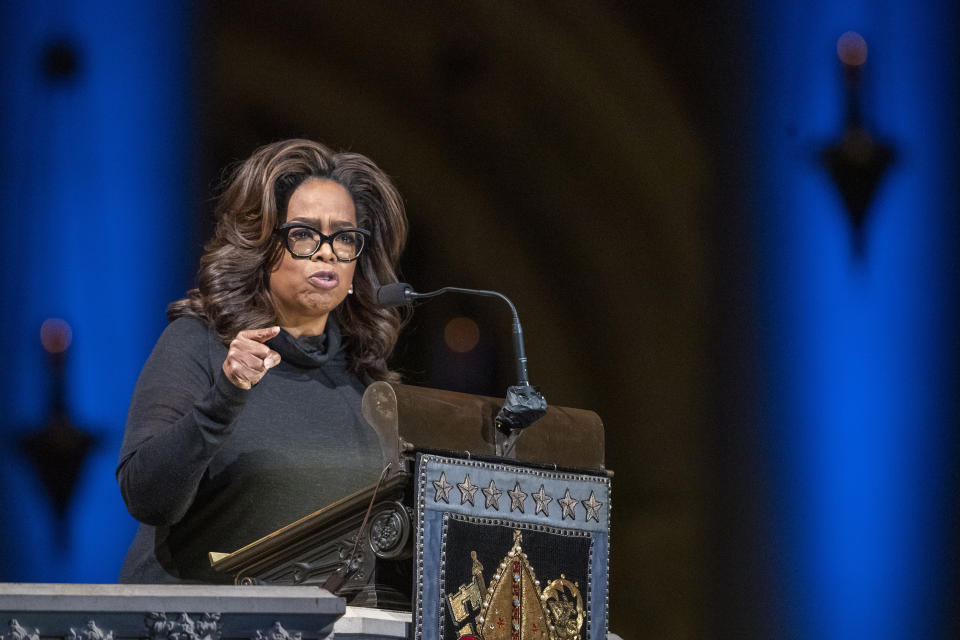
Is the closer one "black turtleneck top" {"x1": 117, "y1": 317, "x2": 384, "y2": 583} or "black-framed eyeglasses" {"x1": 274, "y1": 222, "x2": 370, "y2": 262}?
"black turtleneck top" {"x1": 117, "y1": 317, "x2": 384, "y2": 583}

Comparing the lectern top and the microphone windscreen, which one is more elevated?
the microphone windscreen

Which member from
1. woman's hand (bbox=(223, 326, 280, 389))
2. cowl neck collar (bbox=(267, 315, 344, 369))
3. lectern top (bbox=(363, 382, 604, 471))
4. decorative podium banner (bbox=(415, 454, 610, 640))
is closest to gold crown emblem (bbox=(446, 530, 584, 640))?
decorative podium banner (bbox=(415, 454, 610, 640))

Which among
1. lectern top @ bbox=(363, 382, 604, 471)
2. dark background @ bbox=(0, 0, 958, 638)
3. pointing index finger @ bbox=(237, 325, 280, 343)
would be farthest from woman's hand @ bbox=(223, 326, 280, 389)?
dark background @ bbox=(0, 0, 958, 638)

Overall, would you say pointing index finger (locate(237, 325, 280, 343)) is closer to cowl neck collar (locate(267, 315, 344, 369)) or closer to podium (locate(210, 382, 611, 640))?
podium (locate(210, 382, 611, 640))

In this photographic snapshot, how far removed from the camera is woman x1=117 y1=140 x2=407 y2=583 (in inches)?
102

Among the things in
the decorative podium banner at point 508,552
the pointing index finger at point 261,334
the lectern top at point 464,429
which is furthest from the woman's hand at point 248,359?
the decorative podium banner at point 508,552

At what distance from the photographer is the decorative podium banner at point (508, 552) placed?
6.73ft

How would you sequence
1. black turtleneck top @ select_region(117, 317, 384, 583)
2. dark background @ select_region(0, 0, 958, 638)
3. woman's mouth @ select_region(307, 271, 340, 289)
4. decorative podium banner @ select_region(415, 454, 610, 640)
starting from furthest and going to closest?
1. dark background @ select_region(0, 0, 958, 638)
2. woman's mouth @ select_region(307, 271, 340, 289)
3. black turtleneck top @ select_region(117, 317, 384, 583)
4. decorative podium banner @ select_region(415, 454, 610, 640)

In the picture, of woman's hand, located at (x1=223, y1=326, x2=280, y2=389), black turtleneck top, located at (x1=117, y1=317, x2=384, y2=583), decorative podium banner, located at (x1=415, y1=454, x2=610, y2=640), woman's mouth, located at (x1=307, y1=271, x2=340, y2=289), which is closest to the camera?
decorative podium banner, located at (x1=415, y1=454, x2=610, y2=640)

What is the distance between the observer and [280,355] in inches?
Result: 98.7

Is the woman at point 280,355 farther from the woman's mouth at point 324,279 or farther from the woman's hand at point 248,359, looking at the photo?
the woman's hand at point 248,359

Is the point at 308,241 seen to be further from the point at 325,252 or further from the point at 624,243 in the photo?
the point at 624,243

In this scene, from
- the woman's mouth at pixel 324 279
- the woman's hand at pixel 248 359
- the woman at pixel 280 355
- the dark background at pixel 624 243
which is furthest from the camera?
the dark background at pixel 624 243

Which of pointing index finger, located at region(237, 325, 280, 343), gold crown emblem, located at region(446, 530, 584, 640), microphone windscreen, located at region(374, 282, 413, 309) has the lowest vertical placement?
gold crown emblem, located at region(446, 530, 584, 640)
